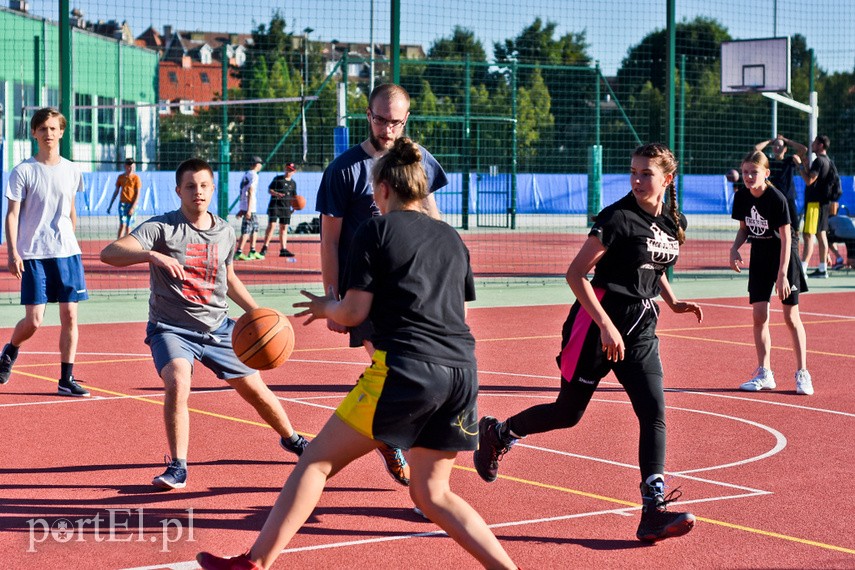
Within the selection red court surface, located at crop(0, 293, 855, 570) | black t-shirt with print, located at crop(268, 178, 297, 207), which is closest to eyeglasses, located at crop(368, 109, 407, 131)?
red court surface, located at crop(0, 293, 855, 570)

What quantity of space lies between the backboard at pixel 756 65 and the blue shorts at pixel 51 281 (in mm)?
19328

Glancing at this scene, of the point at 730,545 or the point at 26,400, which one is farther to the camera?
the point at 26,400

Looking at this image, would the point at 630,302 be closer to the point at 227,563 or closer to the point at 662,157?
the point at 662,157

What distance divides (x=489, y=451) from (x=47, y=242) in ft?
14.7

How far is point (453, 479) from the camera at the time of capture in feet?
21.8

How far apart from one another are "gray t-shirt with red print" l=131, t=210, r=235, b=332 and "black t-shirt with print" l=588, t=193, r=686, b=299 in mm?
2126

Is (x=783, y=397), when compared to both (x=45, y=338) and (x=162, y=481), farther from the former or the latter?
(x=45, y=338)

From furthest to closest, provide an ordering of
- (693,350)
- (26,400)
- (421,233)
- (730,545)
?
(693,350) < (26,400) < (730,545) < (421,233)

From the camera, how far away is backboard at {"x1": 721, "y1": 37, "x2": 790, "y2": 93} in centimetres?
2606

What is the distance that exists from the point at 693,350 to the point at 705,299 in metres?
5.20

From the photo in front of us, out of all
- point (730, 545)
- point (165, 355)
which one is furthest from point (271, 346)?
point (730, 545)

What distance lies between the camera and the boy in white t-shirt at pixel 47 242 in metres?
9.12

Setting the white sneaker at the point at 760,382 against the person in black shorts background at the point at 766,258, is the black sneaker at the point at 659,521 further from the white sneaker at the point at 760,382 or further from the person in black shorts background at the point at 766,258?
the white sneaker at the point at 760,382

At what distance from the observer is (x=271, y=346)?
5871mm
